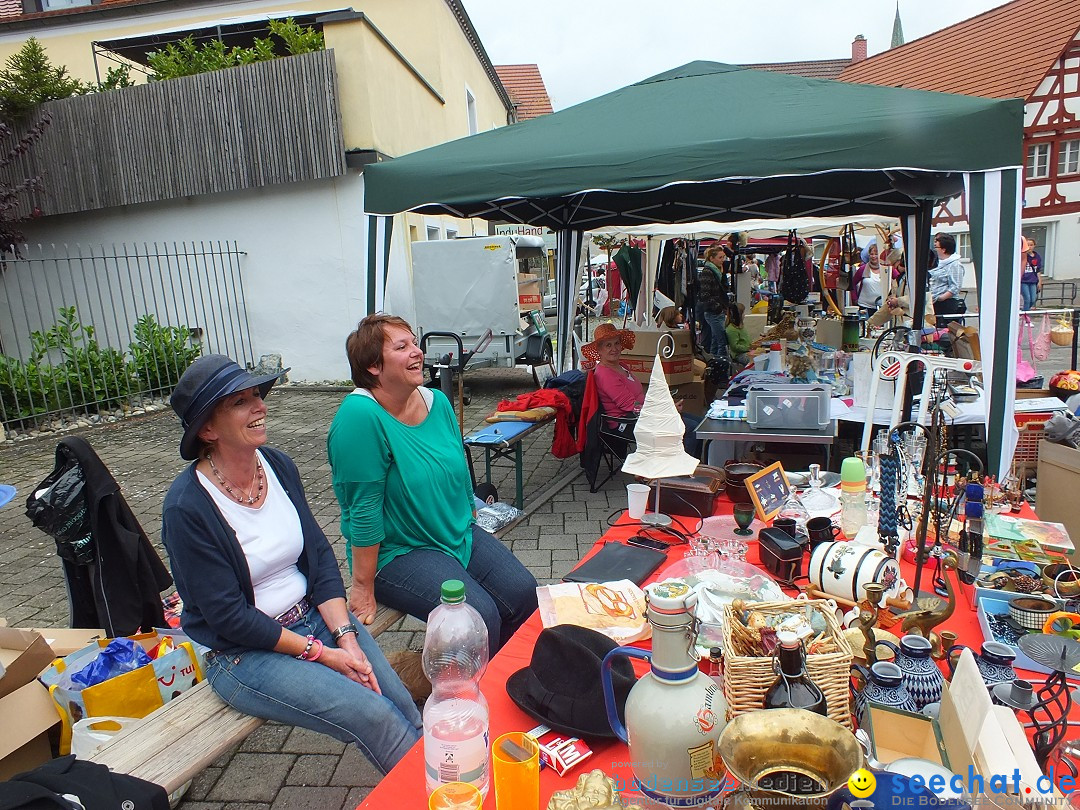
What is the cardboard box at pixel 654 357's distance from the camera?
6629 millimetres

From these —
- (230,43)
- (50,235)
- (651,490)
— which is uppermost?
(230,43)

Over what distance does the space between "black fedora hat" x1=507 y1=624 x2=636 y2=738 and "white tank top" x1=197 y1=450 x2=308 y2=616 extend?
959mm

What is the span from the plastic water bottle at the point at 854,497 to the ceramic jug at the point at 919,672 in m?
1.04

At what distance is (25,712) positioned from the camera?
210cm

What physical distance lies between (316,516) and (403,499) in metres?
3.05

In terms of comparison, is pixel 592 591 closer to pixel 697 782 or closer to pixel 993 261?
pixel 697 782

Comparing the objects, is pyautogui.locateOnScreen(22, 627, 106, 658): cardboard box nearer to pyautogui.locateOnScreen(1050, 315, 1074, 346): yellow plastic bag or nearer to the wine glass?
the wine glass

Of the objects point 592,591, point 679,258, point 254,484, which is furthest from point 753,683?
point 679,258

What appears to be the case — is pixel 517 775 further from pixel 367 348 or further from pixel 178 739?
pixel 367 348

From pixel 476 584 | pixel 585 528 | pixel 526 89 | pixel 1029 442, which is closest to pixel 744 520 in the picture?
pixel 476 584

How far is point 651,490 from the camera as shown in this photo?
2918 mm

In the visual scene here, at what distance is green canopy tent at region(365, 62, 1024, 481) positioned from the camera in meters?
3.66

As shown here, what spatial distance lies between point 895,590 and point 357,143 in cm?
1017

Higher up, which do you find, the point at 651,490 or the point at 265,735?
the point at 651,490
